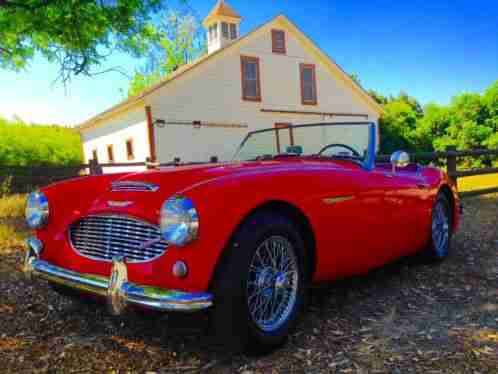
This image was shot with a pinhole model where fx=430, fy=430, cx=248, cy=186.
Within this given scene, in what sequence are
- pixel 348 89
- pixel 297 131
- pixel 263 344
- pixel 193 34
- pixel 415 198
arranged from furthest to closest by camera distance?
1. pixel 193 34
2. pixel 348 89
3. pixel 297 131
4. pixel 415 198
5. pixel 263 344

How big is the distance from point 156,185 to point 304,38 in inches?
692

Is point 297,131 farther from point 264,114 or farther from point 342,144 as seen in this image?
point 264,114

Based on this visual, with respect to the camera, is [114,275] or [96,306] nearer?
[114,275]

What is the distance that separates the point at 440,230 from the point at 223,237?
2.96 metres

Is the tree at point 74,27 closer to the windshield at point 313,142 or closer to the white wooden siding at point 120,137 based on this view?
the white wooden siding at point 120,137

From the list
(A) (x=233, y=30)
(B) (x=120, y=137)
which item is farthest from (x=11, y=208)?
(A) (x=233, y=30)

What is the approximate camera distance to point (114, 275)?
215 centimetres

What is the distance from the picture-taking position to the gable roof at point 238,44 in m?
15.5

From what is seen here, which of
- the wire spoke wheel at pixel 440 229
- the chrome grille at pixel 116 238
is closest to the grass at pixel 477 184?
the wire spoke wheel at pixel 440 229

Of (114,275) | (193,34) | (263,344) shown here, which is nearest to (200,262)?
(114,275)

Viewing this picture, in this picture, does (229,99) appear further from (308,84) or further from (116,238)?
(116,238)

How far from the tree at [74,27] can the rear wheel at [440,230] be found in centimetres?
821

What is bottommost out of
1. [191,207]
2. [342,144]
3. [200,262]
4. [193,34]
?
[200,262]

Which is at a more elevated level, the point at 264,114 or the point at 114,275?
the point at 264,114
